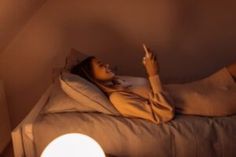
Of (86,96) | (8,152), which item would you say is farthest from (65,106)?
(8,152)

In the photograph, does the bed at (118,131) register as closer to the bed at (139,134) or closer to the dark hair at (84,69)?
the bed at (139,134)

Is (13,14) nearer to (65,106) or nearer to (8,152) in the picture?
(65,106)

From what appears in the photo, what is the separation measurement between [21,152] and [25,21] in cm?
140

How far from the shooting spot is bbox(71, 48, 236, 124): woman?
1548 mm

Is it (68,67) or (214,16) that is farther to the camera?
(214,16)

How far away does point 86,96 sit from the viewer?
1.63 metres

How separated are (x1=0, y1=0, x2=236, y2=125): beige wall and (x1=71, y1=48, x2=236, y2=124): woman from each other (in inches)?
34.4

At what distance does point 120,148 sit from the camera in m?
1.48

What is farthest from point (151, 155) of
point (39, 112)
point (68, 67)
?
point (68, 67)

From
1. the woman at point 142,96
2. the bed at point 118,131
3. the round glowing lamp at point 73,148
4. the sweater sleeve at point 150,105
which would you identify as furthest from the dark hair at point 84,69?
the round glowing lamp at point 73,148

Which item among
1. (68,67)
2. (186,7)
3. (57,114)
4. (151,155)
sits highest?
(186,7)

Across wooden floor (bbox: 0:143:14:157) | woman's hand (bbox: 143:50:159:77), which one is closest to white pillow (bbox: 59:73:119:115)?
woman's hand (bbox: 143:50:159:77)

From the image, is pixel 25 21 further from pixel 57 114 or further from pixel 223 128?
pixel 223 128

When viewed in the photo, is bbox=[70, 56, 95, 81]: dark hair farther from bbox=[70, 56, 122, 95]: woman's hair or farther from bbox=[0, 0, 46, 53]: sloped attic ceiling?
bbox=[0, 0, 46, 53]: sloped attic ceiling
